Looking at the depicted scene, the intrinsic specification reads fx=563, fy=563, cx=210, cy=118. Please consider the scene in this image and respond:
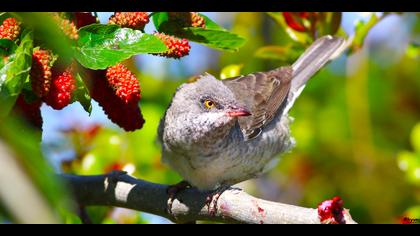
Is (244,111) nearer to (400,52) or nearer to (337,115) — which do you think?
(337,115)

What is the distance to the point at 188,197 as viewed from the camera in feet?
8.63

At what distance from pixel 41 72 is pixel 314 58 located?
8.02 feet

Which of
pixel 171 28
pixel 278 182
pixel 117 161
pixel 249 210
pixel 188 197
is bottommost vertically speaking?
pixel 278 182

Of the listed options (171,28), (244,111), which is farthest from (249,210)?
(244,111)

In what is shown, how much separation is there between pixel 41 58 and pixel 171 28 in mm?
640

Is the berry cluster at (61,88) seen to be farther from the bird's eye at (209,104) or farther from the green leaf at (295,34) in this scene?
the green leaf at (295,34)

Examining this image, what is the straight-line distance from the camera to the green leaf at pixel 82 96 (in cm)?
174

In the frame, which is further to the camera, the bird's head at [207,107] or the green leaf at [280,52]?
the green leaf at [280,52]

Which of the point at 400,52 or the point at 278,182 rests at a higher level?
the point at 400,52

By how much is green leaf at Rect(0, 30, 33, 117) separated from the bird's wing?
1.95m

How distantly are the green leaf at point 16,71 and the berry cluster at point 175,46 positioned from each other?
1.52 feet

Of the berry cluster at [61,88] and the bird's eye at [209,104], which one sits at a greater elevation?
the berry cluster at [61,88]

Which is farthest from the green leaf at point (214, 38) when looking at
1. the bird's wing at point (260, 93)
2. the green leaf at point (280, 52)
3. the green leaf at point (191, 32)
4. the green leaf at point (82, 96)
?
the bird's wing at point (260, 93)

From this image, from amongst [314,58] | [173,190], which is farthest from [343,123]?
[173,190]
